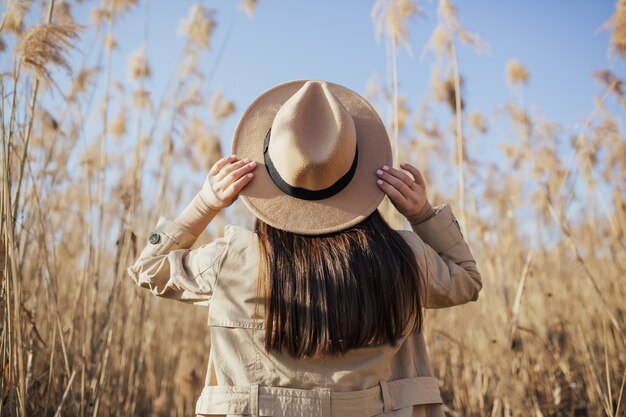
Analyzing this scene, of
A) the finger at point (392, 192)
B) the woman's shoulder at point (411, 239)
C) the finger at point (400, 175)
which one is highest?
the finger at point (400, 175)

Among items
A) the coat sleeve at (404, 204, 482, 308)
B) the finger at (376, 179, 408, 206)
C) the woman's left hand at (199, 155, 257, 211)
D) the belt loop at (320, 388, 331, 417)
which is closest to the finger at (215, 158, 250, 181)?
the woman's left hand at (199, 155, 257, 211)

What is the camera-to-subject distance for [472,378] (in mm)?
2951

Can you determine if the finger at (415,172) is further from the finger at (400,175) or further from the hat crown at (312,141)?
the hat crown at (312,141)

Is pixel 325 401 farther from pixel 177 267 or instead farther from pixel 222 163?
pixel 222 163

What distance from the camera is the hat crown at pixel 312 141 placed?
1317 millimetres

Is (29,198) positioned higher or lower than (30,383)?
Result: higher

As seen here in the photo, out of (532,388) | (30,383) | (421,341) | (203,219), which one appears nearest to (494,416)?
(532,388)

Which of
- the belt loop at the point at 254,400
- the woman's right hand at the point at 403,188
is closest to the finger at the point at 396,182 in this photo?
the woman's right hand at the point at 403,188

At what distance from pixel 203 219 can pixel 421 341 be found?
2.32 ft

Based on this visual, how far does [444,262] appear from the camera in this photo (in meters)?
1.40

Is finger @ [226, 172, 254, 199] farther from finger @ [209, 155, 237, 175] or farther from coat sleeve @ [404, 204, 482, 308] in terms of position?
coat sleeve @ [404, 204, 482, 308]

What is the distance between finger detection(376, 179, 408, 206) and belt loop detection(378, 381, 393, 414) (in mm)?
474

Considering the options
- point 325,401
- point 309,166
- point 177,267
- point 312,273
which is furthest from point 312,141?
point 325,401

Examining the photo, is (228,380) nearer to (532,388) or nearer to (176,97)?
(532,388)
